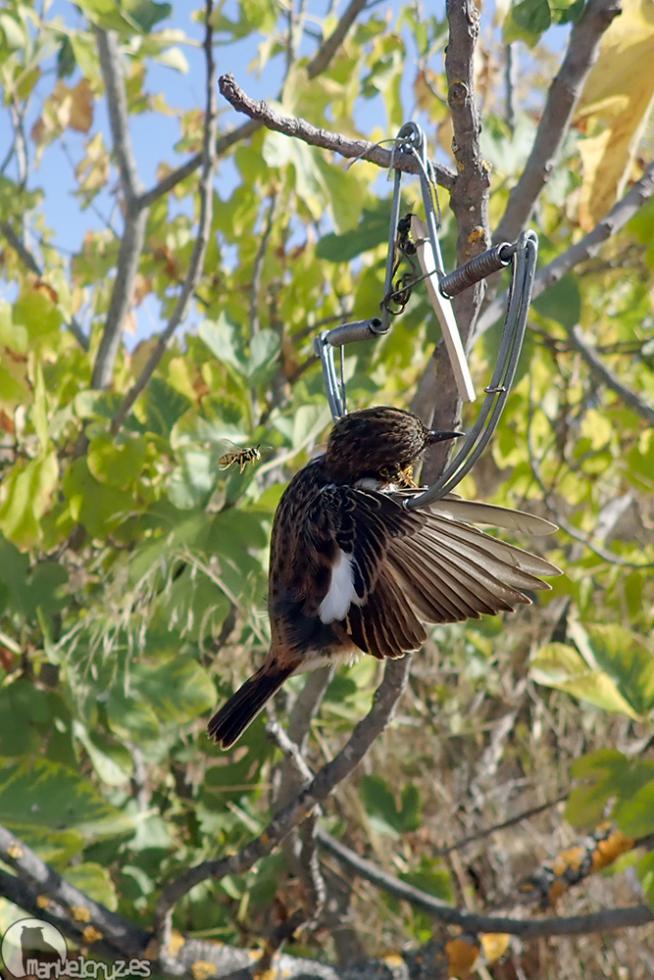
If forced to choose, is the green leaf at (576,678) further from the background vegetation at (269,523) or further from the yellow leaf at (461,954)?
the yellow leaf at (461,954)

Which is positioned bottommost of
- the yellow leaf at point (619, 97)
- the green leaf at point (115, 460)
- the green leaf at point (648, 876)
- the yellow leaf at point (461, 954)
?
the yellow leaf at point (461, 954)

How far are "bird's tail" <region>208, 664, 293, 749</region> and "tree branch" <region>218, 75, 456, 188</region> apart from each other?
54cm

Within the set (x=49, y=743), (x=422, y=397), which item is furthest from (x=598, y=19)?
(x=49, y=743)

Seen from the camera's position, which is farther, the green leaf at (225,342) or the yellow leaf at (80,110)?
the yellow leaf at (80,110)

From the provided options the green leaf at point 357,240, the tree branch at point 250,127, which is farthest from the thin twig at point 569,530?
the tree branch at point 250,127

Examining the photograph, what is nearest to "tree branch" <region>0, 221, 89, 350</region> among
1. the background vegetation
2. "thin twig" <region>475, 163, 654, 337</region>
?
the background vegetation

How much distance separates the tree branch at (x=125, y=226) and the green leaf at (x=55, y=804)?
2.55ft

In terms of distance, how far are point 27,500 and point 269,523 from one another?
0.37 metres

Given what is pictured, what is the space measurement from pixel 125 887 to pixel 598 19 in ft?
5.26

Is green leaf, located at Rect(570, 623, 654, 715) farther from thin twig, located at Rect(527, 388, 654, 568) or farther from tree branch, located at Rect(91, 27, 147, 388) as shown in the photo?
tree branch, located at Rect(91, 27, 147, 388)

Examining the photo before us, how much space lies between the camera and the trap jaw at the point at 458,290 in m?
0.72

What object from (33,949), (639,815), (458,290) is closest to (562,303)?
(639,815)

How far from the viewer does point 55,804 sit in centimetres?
147

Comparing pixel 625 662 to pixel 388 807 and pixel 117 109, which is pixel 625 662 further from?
pixel 117 109
